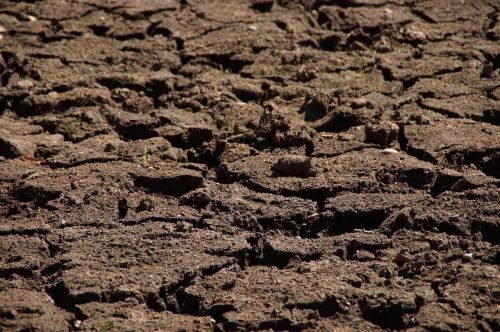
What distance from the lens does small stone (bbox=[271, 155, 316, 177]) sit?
3.68 metres

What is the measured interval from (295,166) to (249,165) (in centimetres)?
23

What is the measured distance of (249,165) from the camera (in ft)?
12.4

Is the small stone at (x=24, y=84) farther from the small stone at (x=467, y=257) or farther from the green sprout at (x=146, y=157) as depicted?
the small stone at (x=467, y=257)

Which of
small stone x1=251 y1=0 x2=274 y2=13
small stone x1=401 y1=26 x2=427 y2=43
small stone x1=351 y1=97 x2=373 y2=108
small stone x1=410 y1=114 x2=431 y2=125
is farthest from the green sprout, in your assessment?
small stone x1=401 y1=26 x2=427 y2=43

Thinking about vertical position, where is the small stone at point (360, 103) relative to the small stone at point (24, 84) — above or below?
above

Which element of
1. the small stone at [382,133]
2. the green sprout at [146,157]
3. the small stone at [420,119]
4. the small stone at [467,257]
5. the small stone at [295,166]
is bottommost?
the green sprout at [146,157]

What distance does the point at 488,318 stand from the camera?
273 centimetres

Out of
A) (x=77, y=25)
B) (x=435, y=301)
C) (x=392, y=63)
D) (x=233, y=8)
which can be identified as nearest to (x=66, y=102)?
(x=77, y=25)

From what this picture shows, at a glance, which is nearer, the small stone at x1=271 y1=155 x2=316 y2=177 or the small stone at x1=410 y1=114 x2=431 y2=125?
the small stone at x1=271 y1=155 x2=316 y2=177

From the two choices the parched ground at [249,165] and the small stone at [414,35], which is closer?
the parched ground at [249,165]

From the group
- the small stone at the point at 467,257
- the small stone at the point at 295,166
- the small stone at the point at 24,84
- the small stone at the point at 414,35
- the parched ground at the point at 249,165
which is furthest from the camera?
the small stone at the point at 414,35

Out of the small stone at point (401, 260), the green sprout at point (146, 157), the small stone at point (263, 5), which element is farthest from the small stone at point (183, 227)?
the small stone at point (263, 5)

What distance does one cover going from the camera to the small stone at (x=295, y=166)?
145 inches

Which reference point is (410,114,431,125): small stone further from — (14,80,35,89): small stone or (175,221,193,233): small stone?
(14,80,35,89): small stone
